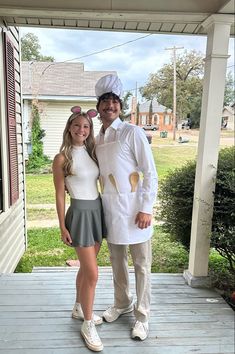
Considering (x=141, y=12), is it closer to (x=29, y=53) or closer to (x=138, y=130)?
(x=138, y=130)

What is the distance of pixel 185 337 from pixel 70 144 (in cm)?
125

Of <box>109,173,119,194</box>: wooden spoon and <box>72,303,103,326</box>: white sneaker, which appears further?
<box>72,303,103,326</box>: white sneaker

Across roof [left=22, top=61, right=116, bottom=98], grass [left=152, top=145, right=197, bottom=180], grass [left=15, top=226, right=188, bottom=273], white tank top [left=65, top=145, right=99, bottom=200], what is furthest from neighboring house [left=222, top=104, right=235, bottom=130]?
white tank top [left=65, top=145, right=99, bottom=200]

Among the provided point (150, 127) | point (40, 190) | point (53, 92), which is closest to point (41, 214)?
point (40, 190)

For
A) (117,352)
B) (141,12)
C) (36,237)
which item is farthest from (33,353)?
(36,237)

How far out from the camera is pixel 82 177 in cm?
151

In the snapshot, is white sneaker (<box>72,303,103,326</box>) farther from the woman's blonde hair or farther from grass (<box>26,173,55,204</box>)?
grass (<box>26,173,55,204</box>)

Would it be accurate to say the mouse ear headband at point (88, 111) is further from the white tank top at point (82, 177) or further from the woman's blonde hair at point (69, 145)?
the white tank top at point (82, 177)

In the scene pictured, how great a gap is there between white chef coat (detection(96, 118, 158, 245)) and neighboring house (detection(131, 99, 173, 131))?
153cm

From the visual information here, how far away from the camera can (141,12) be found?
2.03 meters

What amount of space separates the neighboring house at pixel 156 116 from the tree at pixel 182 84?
8 centimetres

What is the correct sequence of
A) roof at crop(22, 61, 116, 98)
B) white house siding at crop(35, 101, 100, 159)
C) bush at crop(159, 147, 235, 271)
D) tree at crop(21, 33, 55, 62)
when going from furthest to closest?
1. white house siding at crop(35, 101, 100, 159)
2. roof at crop(22, 61, 116, 98)
3. tree at crop(21, 33, 55, 62)
4. bush at crop(159, 147, 235, 271)

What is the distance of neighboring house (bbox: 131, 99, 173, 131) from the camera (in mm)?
3189

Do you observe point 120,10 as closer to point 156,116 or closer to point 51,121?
point 156,116
